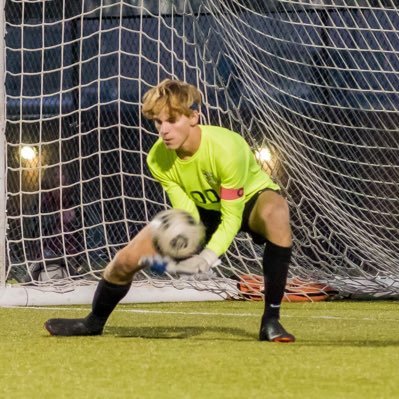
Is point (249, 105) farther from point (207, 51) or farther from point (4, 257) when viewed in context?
point (4, 257)

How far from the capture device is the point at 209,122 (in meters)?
8.04

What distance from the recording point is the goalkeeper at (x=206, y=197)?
4.79 metres

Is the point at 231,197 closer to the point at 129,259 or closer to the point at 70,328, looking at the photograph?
the point at 129,259

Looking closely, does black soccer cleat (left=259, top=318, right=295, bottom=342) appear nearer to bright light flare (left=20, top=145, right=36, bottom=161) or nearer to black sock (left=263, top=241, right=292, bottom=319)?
black sock (left=263, top=241, right=292, bottom=319)

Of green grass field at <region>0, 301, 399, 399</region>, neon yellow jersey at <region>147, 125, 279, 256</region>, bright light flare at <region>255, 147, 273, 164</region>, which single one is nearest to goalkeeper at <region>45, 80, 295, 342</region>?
neon yellow jersey at <region>147, 125, 279, 256</region>

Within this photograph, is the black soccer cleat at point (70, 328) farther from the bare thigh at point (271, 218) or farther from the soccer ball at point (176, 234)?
the soccer ball at point (176, 234)

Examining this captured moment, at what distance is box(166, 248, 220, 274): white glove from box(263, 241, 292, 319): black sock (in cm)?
67

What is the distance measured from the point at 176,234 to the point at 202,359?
45 cm

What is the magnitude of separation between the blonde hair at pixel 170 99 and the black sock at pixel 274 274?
0.70 metres

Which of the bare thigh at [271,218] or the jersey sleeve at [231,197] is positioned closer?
the jersey sleeve at [231,197]

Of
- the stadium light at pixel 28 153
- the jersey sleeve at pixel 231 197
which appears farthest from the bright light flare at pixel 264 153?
the jersey sleeve at pixel 231 197

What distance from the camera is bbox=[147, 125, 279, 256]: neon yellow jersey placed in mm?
4746

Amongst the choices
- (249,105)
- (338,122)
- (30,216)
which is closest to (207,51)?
(249,105)

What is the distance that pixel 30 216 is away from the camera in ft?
26.2
